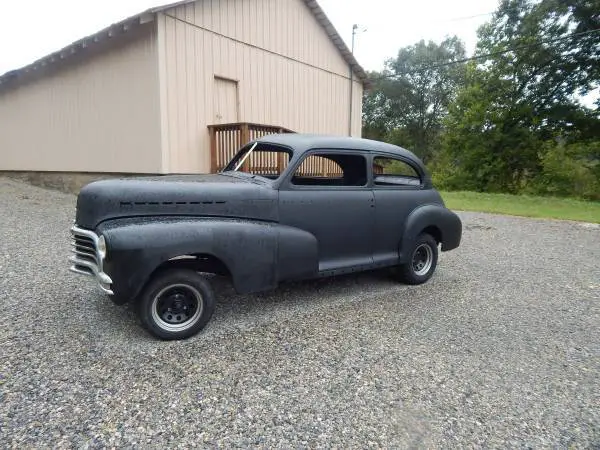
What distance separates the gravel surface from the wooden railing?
535 cm

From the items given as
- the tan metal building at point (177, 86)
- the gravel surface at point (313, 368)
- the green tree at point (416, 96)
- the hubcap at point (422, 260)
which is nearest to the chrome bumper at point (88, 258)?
the gravel surface at point (313, 368)

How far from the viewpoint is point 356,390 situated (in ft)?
8.29

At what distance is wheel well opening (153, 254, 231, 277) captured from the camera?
3242mm

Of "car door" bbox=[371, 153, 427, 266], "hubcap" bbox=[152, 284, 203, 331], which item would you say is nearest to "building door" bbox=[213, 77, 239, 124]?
"car door" bbox=[371, 153, 427, 266]

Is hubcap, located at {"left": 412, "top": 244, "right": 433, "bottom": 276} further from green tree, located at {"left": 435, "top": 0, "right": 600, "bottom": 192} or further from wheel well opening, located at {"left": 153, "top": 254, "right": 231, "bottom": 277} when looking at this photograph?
green tree, located at {"left": 435, "top": 0, "right": 600, "bottom": 192}

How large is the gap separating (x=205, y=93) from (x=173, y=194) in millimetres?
7279

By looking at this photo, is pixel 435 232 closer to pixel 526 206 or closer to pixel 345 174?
pixel 345 174

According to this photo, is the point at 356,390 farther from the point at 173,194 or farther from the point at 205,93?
the point at 205,93

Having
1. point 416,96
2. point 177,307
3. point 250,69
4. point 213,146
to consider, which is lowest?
→ point 177,307

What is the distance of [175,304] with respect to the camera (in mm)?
3166

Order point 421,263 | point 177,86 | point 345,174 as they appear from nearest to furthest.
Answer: point 345,174, point 421,263, point 177,86

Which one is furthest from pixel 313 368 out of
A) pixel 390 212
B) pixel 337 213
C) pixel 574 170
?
pixel 574 170

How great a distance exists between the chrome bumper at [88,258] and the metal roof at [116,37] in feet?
23.1

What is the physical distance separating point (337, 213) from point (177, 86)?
690cm
